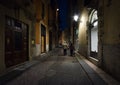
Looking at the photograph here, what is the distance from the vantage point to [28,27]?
49.4ft

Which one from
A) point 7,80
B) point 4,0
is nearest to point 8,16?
point 4,0

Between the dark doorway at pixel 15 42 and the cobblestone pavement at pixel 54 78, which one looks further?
the dark doorway at pixel 15 42

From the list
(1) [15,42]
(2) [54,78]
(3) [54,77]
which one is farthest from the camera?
(1) [15,42]

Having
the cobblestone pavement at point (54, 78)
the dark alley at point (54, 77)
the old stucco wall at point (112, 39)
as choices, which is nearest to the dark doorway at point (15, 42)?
the dark alley at point (54, 77)

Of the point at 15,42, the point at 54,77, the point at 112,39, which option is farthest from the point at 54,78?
the point at 15,42

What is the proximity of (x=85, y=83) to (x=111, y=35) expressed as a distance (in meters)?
2.79

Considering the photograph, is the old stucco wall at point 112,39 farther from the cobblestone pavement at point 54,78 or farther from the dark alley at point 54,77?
the cobblestone pavement at point 54,78

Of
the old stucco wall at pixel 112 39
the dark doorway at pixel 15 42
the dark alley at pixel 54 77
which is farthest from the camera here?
the dark doorway at pixel 15 42

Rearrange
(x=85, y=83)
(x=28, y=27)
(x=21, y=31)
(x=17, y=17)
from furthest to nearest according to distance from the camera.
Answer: (x=28, y=27) < (x=21, y=31) < (x=17, y=17) < (x=85, y=83)

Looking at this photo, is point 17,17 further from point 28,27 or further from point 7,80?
point 7,80

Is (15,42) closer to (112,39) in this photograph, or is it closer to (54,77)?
(54,77)

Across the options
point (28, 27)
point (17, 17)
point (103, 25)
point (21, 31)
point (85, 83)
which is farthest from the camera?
point (28, 27)

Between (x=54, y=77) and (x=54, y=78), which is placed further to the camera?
(x=54, y=77)

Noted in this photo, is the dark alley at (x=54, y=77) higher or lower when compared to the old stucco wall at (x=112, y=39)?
lower
